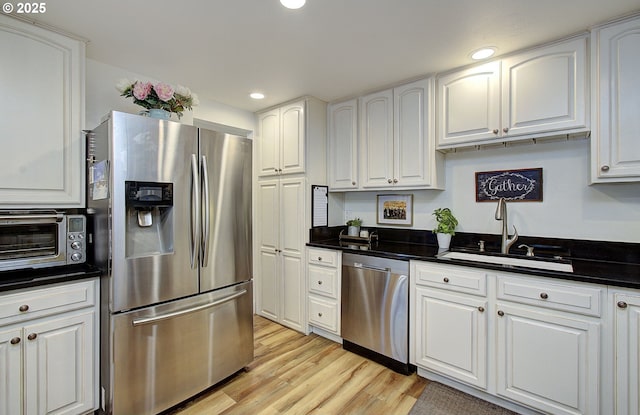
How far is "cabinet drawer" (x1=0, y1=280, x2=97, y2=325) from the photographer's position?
58.4 inches

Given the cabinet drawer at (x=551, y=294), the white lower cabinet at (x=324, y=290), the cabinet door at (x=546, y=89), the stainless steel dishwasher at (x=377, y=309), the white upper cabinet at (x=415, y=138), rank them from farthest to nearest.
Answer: the white lower cabinet at (x=324, y=290) < the white upper cabinet at (x=415, y=138) < the stainless steel dishwasher at (x=377, y=309) < the cabinet door at (x=546, y=89) < the cabinet drawer at (x=551, y=294)

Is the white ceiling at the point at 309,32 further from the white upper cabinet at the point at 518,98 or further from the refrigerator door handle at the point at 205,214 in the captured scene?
the refrigerator door handle at the point at 205,214

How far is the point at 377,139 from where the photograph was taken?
2803mm

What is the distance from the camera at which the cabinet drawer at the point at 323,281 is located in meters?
2.73

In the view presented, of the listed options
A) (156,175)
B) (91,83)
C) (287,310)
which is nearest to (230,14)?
(156,175)

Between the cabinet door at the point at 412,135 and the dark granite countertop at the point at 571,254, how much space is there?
1.98 feet

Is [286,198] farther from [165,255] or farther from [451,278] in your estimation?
[451,278]

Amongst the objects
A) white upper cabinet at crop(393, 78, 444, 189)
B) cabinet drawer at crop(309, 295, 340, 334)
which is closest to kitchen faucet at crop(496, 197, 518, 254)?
white upper cabinet at crop(393, 78, 444, 189)

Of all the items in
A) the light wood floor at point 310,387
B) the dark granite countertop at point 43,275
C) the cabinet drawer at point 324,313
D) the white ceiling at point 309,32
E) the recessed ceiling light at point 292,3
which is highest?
the white ceiling at point 309,32

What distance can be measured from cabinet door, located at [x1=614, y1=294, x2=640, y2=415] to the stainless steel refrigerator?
2.25 meters

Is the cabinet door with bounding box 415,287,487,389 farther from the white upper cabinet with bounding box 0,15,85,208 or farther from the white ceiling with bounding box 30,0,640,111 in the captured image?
the white upper cabinet with bounding box 0,15,85,208

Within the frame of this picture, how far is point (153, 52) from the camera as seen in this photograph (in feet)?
6.89

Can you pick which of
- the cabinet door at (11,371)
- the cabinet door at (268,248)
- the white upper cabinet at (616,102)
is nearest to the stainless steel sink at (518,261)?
the white upper cabinet at (616,102)

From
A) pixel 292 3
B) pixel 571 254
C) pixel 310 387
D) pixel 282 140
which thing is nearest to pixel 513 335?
pixel 571 254
